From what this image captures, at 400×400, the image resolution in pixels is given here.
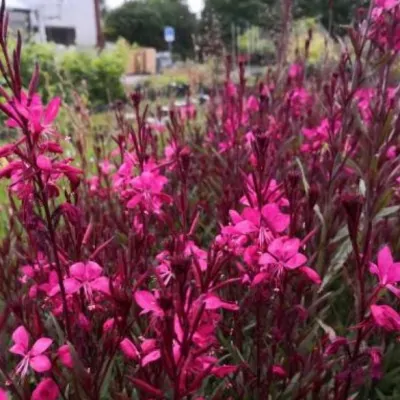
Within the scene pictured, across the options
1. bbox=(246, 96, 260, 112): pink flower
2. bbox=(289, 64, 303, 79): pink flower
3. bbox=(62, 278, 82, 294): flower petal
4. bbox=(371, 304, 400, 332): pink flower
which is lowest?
bbox=(371, 304, 400, 332): pink flower

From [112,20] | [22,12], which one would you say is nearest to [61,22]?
[112,20]

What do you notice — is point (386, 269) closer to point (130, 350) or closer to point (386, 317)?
point (386, 317)

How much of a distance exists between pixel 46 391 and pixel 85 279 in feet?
0.63

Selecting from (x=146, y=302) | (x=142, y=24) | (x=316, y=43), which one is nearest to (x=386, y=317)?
(x=146, y=302)

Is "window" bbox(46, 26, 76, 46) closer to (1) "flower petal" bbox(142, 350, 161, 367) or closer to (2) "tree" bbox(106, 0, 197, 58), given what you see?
(2) "tree" bbox(106, 0, 197, 58)

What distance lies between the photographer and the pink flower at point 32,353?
3.07 feet

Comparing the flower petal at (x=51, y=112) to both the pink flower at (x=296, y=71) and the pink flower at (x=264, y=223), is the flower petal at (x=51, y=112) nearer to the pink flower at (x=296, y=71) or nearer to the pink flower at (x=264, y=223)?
the pink flower at (x=264, y=223)

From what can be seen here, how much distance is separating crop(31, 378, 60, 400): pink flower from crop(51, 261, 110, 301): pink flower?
0.15 meters

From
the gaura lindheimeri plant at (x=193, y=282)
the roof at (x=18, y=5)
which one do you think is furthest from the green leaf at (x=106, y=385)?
the roof at (x=18, y=5)

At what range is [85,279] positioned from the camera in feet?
3.43

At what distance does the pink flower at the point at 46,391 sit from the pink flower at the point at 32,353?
2cm

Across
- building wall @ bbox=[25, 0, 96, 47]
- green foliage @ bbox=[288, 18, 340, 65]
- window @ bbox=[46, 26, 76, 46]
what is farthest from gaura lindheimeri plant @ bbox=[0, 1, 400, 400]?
window @ bbox=[46, 26, 76, 46]

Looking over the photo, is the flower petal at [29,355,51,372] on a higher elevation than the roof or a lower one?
lower

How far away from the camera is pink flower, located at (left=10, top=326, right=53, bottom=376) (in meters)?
0.94
